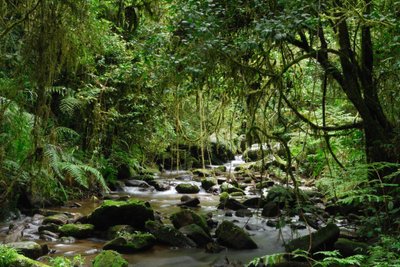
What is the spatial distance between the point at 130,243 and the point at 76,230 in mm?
1136

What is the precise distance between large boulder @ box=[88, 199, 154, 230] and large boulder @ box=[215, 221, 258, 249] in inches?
57.6

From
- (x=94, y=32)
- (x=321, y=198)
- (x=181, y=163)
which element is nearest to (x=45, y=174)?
(x=94, y=32)

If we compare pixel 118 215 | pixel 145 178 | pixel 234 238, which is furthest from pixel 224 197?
pixel 234 238

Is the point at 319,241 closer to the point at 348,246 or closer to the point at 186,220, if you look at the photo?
the point at 348,246

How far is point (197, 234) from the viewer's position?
654 centimetres

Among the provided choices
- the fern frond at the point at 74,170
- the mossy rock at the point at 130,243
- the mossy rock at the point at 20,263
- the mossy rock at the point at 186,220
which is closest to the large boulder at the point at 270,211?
the mossy rock at the point at 186,220

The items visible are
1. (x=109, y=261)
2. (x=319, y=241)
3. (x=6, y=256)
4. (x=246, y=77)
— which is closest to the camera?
(x=6, y=256)

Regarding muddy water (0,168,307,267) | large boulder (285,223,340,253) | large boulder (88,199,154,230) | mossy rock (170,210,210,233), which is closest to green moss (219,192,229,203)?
muddy water (0,168,307,267)

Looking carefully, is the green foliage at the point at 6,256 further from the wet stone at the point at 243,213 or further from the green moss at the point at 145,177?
the green moss at the point at 145,177

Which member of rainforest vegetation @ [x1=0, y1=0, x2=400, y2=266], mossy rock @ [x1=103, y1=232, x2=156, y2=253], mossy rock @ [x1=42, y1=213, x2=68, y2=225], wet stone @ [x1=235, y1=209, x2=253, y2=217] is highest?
rainforest vegetation @ [x1=0, y1=0, x2=400, y2=266]

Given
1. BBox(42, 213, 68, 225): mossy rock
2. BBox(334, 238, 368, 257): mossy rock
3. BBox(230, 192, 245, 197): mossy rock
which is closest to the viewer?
BBox(334, 238, 368, 257): mossy rock

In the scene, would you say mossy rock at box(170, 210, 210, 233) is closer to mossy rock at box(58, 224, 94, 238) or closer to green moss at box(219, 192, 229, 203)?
mossy rock at box(58, 224, 94, 238)

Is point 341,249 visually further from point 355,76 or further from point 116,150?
point 116,150

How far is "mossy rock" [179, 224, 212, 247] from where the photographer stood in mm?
6469
